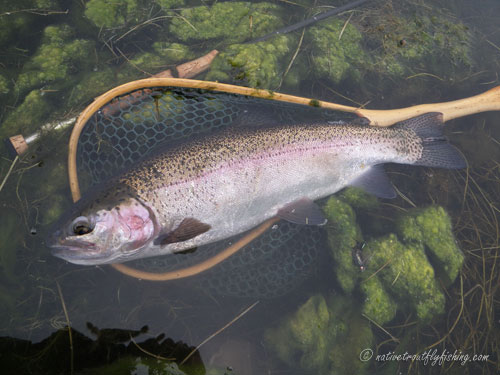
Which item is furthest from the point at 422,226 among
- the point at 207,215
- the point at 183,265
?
the point at 183,265

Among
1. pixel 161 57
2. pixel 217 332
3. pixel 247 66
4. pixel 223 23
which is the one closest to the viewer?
pixel 217 332

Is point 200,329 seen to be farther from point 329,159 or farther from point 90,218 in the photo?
point 329,159

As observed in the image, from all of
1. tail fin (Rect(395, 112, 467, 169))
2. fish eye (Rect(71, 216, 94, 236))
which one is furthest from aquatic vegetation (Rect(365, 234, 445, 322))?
fish eye (Rect(71, 216, 94, 236))

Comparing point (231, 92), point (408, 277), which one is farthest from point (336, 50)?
point (408, 277)

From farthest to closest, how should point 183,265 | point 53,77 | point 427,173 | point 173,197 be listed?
point 427,173 < point 53,77 < point 183,265 < point 173,197

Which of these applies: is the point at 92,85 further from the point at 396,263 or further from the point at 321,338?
the point at 396,263

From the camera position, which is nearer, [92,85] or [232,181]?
[232,181]

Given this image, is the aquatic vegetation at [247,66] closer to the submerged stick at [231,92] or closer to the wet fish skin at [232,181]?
the submerged stick at [231,92]
